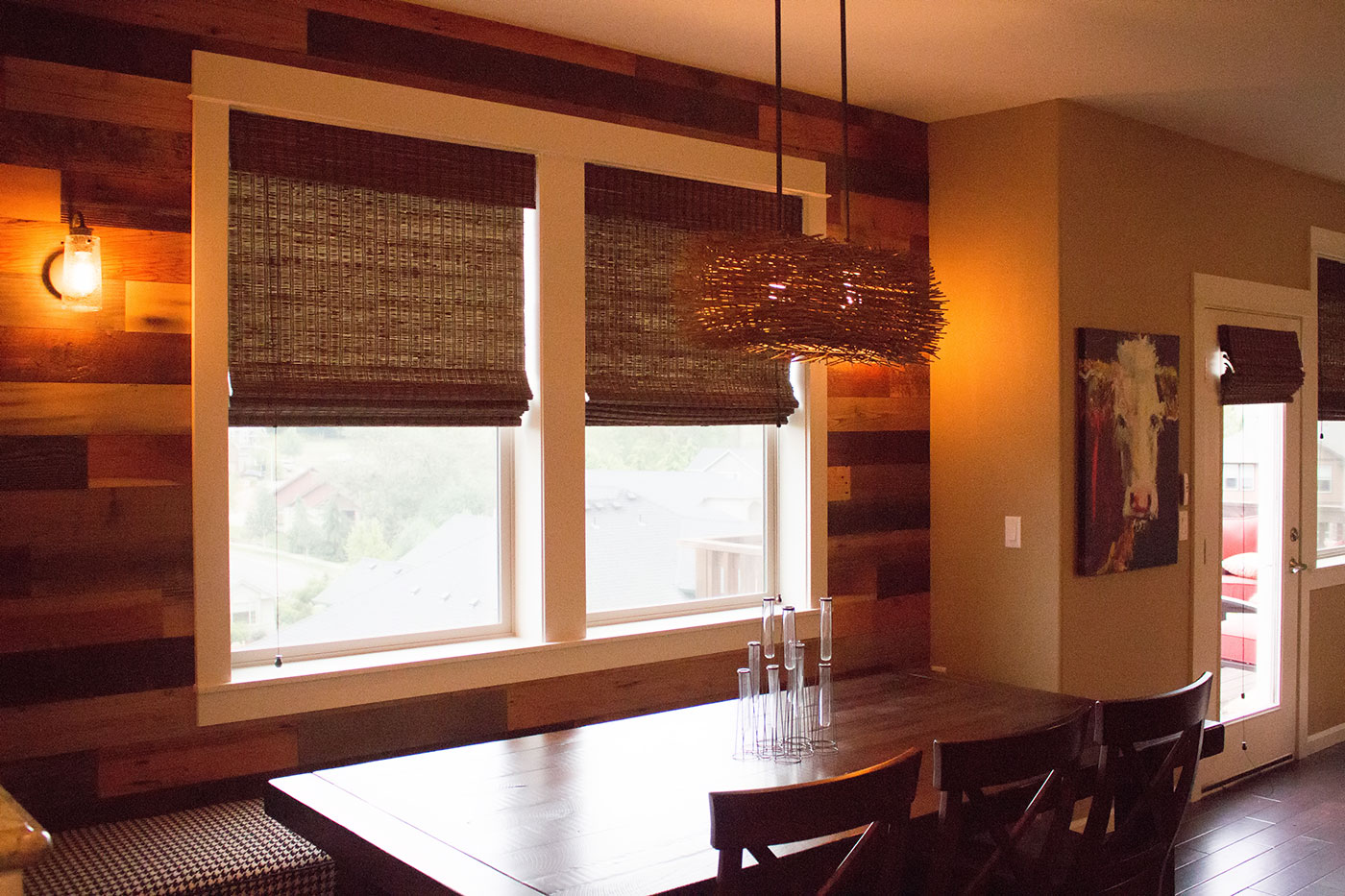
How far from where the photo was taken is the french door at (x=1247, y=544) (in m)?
4.88

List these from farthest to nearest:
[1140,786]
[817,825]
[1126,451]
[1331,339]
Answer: [1331,339] < [1126,451] < [1140,786] < [817,825]

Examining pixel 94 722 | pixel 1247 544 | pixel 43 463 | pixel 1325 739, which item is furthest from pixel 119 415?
pixel 1325 739

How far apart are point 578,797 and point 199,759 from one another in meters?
1.15

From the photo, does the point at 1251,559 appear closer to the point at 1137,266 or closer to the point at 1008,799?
the point at 1137,266

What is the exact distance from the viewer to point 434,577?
347cm

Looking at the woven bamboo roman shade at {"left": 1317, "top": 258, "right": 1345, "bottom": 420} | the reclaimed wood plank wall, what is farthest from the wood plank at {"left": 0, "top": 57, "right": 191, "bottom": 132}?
the woven bamboo roman shade at {"left": 1317, "top": 258, "right": 1345, "bottom": 420}

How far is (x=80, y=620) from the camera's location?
2791 millimetres

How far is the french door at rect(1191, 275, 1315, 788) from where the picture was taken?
16.0 ft

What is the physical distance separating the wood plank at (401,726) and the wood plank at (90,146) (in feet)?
4.64

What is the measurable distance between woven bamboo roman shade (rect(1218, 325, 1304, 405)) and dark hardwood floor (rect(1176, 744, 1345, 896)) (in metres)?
1.67

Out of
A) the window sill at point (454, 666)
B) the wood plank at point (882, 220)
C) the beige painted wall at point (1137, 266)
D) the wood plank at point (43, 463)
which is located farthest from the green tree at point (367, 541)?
the beige painted wall at point (1137, 266)

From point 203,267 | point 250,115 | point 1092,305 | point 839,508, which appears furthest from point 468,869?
point 1092,305

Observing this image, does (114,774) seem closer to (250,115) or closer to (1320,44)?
(250,115)

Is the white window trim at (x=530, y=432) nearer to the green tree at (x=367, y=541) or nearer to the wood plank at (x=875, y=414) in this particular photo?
the wood plank at (x=875, y=414)
